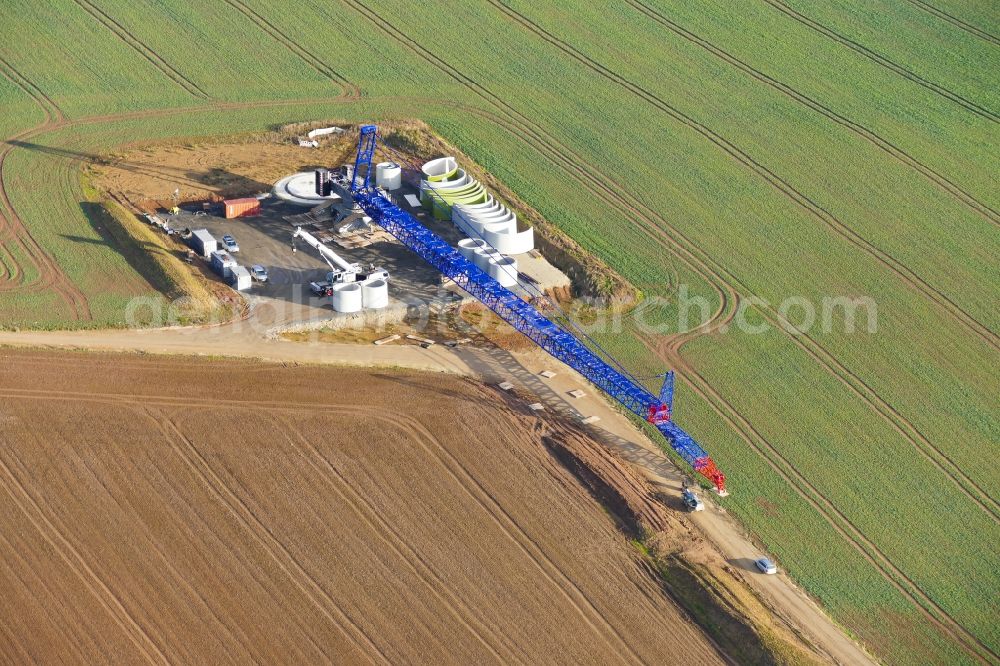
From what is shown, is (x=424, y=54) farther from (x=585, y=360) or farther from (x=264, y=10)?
(x=585, y=360)

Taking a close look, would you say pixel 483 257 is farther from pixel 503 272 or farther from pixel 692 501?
pixel 692 501

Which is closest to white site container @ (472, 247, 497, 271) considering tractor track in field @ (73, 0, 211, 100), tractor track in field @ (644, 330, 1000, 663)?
tractor track in field @ (644, 330, 1000, 663)

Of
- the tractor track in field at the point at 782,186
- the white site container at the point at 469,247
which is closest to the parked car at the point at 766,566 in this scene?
the tractor track in field at the point at 782,186

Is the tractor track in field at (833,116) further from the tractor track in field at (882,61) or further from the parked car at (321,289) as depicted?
the parked car at (321,289)

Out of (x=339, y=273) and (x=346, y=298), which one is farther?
(x=339, y=273)

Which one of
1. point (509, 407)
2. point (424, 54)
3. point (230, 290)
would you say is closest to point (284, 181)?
point (230, 290)

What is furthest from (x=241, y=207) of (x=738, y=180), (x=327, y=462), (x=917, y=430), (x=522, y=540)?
(x=917, y=430)
